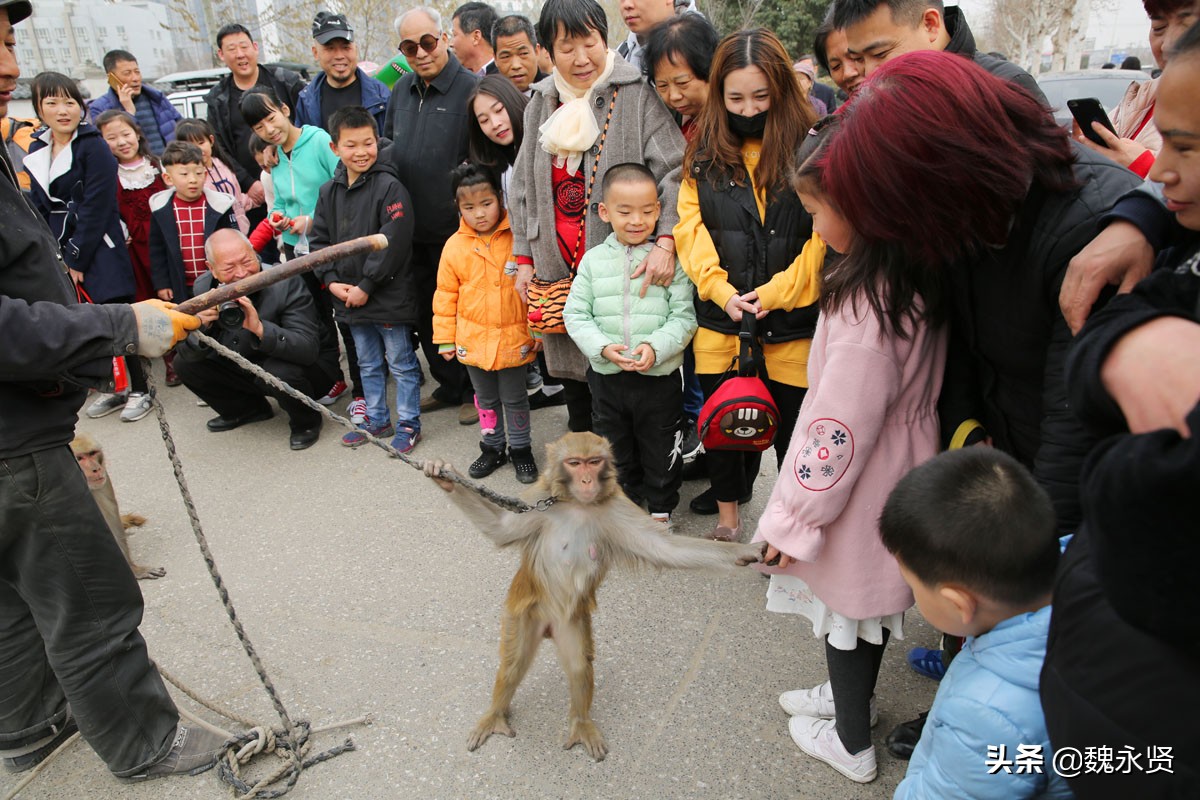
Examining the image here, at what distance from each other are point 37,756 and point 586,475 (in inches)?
86.5

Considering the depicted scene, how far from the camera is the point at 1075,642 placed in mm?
1150

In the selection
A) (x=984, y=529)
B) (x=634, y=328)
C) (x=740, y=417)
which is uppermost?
(x=984, y=529)

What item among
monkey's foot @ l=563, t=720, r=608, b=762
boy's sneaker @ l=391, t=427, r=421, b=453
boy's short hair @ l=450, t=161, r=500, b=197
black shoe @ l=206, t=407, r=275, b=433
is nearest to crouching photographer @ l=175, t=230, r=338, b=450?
black shoe @ l=206, t=407, r=275, b=433

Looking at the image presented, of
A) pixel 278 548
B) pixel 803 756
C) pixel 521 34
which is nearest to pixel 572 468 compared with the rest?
pixel 803 756

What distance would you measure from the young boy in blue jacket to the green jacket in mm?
2098

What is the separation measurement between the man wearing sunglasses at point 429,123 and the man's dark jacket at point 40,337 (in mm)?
2836

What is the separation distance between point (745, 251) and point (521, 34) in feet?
9.10

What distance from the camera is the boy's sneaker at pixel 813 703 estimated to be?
2598mm

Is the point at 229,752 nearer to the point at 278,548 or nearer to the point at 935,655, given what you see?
the point at 278,548

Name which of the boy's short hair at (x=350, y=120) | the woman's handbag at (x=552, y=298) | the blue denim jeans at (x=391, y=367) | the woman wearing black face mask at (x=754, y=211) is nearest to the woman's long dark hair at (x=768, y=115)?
the woman wearing black face mask at (x=754, y=211)

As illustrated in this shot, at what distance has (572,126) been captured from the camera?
147 inches

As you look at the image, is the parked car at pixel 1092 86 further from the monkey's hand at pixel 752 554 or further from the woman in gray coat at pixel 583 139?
the monkey's hand at pixel 752 554

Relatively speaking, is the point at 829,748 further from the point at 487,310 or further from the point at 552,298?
the point at 487,310

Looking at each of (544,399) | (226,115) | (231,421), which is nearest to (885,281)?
(544,399)
